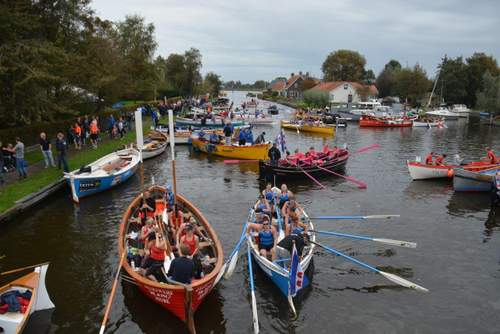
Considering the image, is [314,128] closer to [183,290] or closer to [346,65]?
[183,290]

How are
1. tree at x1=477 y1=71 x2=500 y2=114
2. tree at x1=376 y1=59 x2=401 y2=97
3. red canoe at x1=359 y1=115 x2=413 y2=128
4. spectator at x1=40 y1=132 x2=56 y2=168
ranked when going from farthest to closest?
tree at x1=376 y1=59 x2=401 y2=97 < tree at x1=477 y1=71 x2=500 y2=114 < red canoe at x1=359 y1=115 x2=413 y2=128 < spectator at x1=40 y1=132 x2=56 y2=168

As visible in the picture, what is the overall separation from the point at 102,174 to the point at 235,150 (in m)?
11.3

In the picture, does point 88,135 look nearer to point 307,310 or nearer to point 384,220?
point 384,220

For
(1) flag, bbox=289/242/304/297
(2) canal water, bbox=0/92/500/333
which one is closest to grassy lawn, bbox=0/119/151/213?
(2) canal water, bbox=0/92/500/333

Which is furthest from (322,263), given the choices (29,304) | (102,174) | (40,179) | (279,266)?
(40,179)

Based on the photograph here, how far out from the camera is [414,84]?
288 ft

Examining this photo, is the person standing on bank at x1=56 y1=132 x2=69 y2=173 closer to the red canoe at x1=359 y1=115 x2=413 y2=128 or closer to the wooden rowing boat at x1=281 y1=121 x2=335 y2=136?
the wooden rowing boat at x1=281 y1=121 x2=335 y2=136

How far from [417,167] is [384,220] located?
312 inches

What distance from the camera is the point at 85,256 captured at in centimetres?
1327

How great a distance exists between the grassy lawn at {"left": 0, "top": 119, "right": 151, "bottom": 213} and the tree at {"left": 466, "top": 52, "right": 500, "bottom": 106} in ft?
254

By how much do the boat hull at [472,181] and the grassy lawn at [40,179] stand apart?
20.5m

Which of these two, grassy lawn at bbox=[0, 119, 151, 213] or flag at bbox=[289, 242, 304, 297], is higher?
grassy lawn at bbox=[0, 119, 151, 213]

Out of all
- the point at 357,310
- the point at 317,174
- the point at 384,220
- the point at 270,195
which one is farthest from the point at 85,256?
the point at 317,174

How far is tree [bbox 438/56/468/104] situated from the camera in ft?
266
